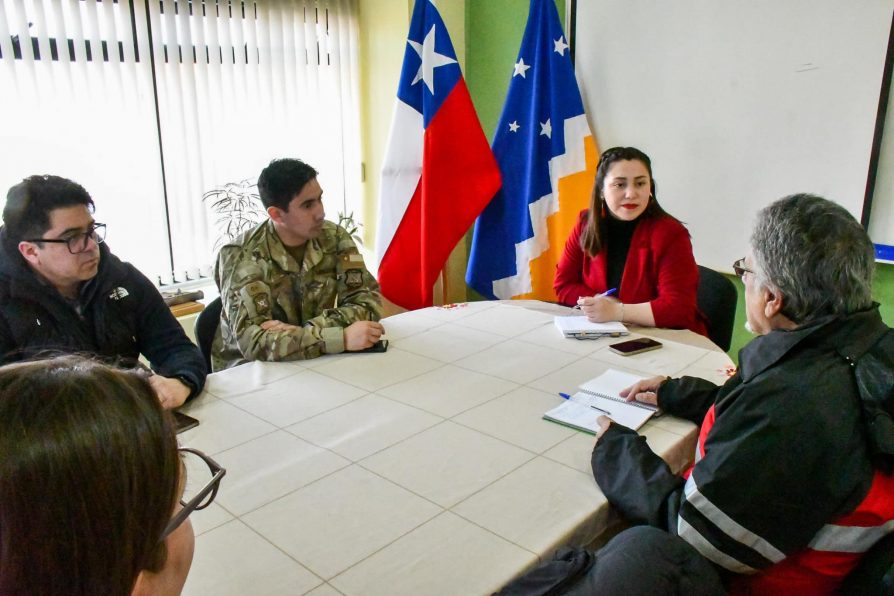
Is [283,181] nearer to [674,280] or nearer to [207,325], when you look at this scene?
[207,325]

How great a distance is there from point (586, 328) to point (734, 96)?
1.32 meters

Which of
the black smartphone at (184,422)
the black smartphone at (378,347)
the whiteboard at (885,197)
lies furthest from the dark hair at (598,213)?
the black smartphone at (184,422)

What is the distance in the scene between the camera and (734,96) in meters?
2.68

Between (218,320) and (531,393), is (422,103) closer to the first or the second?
(218,320)

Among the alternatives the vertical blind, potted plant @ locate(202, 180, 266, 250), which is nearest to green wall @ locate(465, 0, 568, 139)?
the vertical blind

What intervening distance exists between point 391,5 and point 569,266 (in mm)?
1835

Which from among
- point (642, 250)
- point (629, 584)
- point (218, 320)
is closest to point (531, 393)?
point (629, 584)

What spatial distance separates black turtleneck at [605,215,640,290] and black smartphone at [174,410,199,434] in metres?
1.60

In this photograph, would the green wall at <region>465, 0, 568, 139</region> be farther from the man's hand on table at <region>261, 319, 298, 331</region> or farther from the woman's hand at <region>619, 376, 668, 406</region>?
the woman's hand at <region>619, 376, 668, 406</region>

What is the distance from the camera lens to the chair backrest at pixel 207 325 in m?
2.17

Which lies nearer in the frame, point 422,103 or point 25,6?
point 25,6

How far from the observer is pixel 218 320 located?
86.7 inches

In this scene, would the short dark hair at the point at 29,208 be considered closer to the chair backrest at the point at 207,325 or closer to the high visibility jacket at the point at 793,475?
the chair backrest at the point at 207,325

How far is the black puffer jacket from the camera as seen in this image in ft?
5.22
